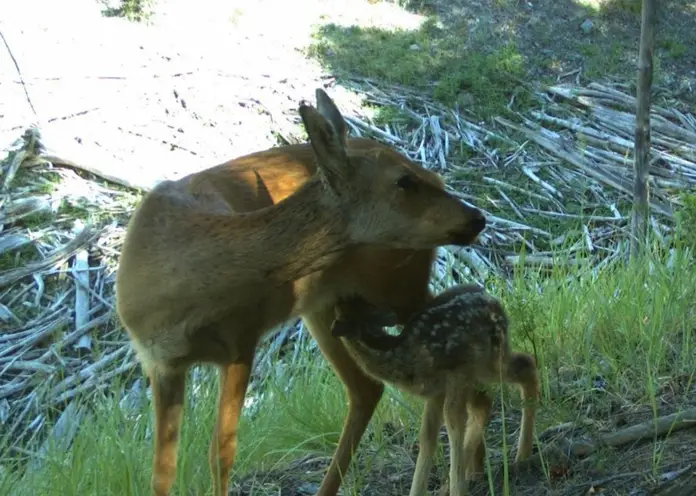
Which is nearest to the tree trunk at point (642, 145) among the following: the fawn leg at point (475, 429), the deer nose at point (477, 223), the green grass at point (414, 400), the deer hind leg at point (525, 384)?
the green grass at point (414, 400)

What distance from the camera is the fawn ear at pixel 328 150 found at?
3.45 m

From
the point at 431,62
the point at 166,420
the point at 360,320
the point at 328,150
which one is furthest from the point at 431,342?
the point at 431,62

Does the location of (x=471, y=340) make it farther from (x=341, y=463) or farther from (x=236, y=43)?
(x=236, y=43)

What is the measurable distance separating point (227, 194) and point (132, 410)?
1.87m

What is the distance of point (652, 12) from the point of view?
6.14 m

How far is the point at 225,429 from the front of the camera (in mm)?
4031

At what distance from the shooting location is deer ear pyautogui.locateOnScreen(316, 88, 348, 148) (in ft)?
11.8

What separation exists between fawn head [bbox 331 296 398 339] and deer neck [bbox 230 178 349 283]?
34 cm

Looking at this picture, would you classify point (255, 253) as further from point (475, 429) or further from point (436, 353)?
point (475, 429)

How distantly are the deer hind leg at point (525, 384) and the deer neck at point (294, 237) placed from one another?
40.8 inches

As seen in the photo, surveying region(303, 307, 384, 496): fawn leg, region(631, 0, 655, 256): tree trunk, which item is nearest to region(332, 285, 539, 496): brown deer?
region(303, 307, 384, 496): fawn leg

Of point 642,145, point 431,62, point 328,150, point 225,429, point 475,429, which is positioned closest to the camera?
point 328,150

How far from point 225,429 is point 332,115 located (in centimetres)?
138

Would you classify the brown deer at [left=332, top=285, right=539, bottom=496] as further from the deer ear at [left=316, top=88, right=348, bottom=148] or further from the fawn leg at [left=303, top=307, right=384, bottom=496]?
the deer ear at [left=316, top=88, right=348, bottom=148]
